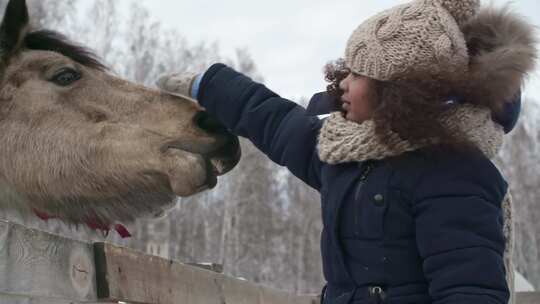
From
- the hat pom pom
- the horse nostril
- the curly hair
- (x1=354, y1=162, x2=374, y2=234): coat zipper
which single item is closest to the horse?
the horse nostril

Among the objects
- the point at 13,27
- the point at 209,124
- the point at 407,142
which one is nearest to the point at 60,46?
the point at 13,27

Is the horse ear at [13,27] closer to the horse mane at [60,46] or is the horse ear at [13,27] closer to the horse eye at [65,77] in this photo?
the horse mane at [60,46]

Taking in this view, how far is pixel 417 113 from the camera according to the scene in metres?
2.03

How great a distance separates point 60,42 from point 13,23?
25 cm

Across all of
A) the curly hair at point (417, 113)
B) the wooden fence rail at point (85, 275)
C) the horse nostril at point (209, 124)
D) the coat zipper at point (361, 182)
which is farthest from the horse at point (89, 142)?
the curly hair at point (417, 113)

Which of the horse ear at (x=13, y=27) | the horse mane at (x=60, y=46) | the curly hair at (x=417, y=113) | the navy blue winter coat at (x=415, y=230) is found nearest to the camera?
the navy blue winter coat at (x=415, y=230)

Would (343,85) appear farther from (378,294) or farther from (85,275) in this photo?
(85,275)

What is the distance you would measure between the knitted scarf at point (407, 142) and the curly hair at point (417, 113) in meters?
0.03

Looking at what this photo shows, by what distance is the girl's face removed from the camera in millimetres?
2215

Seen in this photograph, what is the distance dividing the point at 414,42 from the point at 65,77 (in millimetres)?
1845

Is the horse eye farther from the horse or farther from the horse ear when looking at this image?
the horse ear

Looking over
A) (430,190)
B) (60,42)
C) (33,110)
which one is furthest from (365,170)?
(60,42)

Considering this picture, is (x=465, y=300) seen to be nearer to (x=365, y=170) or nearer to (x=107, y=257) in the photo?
(x=365, y=170)

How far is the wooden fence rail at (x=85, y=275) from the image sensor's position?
212 cm
